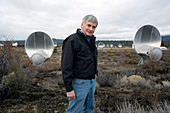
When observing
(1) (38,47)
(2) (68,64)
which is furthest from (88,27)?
(1) (38,47)

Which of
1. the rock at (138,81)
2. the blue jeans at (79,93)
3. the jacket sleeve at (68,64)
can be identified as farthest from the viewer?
the rock at (138,81)

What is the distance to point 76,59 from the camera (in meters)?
1.91

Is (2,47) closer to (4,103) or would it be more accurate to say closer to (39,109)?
(4,103)

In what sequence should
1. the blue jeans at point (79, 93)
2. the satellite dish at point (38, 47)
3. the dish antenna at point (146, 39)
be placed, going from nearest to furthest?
the blue jeans at point (79, 93) < the satellite dish at point (38, 47) < the dish antenna at point (146, 39)

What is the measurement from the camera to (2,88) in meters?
4.23

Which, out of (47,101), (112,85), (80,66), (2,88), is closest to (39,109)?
(47,101)

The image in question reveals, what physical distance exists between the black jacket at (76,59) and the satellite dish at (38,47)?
30.6ft

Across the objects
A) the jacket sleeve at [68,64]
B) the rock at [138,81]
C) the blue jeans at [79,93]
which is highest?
the jacket sleeve at [68,64]

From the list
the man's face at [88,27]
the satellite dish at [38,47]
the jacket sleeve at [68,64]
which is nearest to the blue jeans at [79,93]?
the jacket sleeve at [68,64]

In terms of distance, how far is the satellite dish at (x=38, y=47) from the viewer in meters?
10.5

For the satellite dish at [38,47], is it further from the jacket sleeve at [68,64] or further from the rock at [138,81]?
the jacket sleeve at [68,64]

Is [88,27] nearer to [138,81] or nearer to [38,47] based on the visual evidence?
[138,81]

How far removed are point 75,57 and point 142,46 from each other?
37.1 ft

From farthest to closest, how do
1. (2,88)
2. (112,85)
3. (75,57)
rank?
1. (112,85)
2. (2,88)
3. (75,57)
